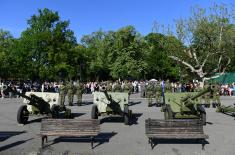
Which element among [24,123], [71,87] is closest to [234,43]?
[71,87]

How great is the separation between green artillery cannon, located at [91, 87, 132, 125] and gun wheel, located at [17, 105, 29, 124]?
2.73m

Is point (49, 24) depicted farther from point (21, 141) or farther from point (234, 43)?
point (21, 141)

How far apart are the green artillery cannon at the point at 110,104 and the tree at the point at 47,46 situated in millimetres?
42954

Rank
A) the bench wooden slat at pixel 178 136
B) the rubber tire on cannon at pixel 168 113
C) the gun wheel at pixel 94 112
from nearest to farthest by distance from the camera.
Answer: the bench wooden slat at pixel 178 136
the rubber tire on cannon at pixel 168 113
the gun wheel at pixel 94 112

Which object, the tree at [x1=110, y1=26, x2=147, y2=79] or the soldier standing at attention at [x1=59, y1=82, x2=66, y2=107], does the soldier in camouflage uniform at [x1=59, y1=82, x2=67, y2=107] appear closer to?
the soldier standing at attention at [x1=59, y1=82, x2=66, y2=107]

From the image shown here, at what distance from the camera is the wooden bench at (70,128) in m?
12.2

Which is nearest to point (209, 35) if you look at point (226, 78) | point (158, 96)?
point (226, 78)

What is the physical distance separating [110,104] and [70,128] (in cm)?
553

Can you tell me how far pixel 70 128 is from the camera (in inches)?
484

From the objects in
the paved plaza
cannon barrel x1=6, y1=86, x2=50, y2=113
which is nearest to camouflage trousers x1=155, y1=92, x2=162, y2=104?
the paved plaza

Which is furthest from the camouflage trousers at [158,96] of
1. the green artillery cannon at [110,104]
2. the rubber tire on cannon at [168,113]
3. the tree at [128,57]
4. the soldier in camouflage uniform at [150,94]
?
the tree at [128,57]

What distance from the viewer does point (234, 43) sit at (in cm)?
5112

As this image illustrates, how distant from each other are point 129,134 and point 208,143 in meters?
2.90

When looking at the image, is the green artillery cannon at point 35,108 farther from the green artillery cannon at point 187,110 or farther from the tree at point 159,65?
the tree at point 159,65
